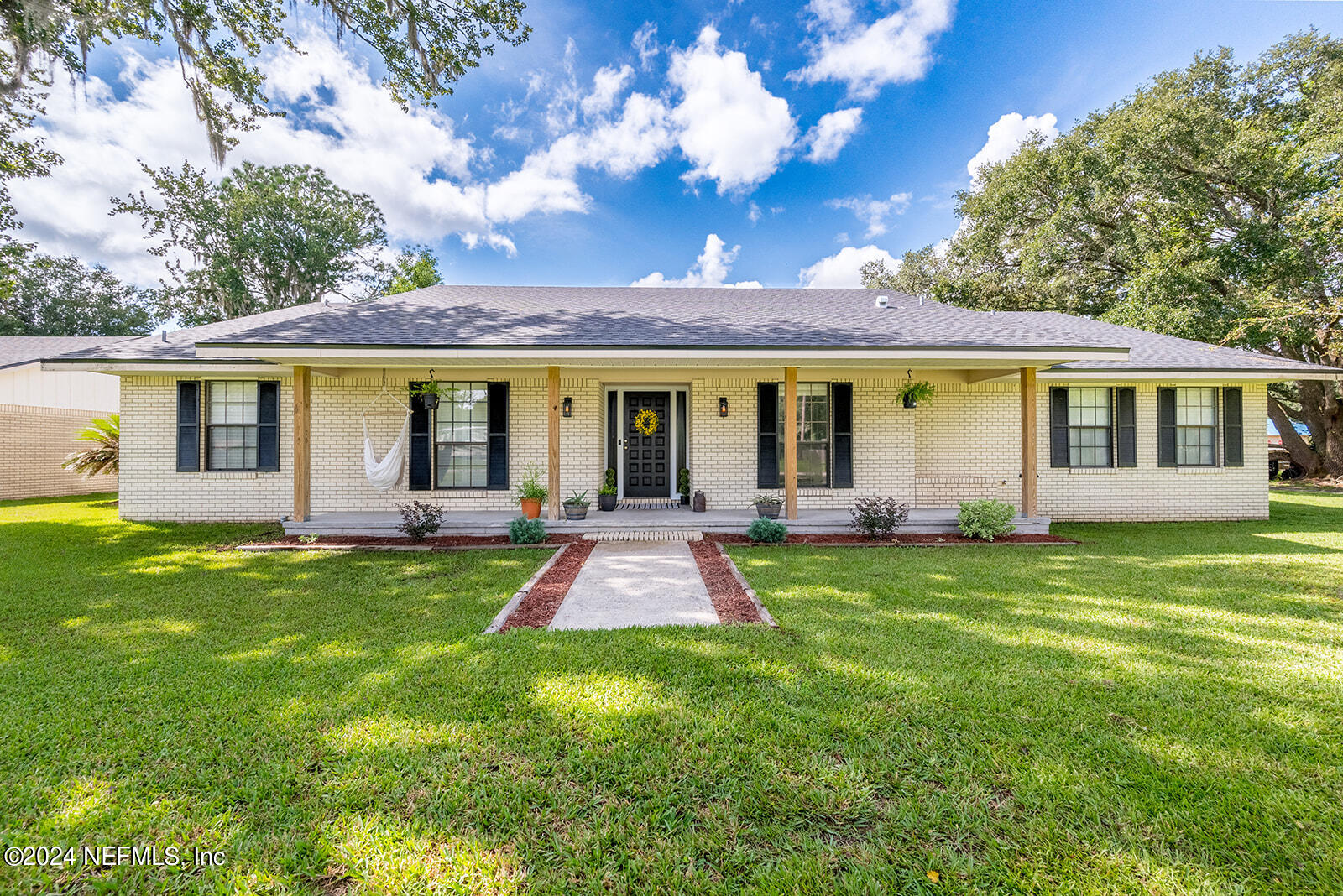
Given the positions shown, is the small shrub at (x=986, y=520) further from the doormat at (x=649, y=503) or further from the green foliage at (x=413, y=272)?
the green foliage at (x=413, y=272)

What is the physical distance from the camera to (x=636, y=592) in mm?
4793

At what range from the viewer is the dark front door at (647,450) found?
9531 mm

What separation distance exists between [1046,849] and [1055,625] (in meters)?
2.66

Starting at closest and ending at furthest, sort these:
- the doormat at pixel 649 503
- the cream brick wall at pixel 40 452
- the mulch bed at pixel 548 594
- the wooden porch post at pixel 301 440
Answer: the mulch bed at pixel 548 594 < the wooden porch post at pixel 301 440 < the doormat at pixel 649 503 < the cream brick wall at pixel 40 452

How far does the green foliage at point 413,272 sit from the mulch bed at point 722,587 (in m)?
16.7

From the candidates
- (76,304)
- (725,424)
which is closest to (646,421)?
(725,424)

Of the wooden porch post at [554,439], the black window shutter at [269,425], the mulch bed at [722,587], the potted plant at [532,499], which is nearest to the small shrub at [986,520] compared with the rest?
the mulch bed at [722,587]

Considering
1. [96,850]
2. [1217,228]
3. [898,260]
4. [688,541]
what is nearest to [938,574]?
[688,541]

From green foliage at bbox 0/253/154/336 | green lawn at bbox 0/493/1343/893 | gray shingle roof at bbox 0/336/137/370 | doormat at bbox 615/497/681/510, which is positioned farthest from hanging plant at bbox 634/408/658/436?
green foliage at bbox 0/253/154/336

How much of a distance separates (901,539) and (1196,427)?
266 inches

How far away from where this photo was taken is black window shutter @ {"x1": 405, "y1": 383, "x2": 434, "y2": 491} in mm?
8586

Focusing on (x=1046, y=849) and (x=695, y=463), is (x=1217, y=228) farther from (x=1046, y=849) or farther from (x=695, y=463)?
(x=1046, y=849)

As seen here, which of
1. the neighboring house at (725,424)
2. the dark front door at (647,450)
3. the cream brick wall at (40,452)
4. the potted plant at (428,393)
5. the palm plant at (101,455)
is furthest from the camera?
the cream brick wall at (40,452)

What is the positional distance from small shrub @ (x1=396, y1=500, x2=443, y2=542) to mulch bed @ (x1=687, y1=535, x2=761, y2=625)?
3.75 m
